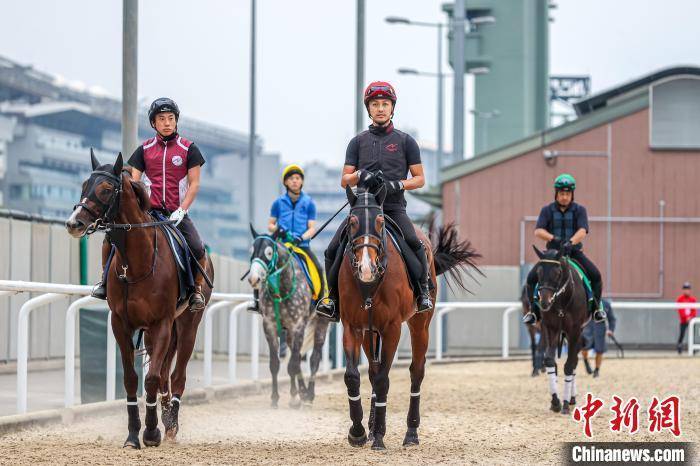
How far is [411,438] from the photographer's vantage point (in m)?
11.3

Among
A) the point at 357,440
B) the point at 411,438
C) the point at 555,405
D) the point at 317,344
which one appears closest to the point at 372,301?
the point at 357,440

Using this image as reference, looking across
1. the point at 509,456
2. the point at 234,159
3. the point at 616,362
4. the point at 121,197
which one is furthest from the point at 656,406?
the point at 234,159

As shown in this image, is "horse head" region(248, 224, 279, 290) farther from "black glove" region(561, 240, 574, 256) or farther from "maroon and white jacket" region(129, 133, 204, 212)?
"maroon and white jacket" region(129, 133, 204, 212)

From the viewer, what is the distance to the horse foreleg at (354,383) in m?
10.9

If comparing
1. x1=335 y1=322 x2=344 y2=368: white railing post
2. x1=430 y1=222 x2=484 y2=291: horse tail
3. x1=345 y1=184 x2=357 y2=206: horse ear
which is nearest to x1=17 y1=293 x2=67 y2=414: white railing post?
x1=345 y1=184 x2=357 y2=206: horse ear

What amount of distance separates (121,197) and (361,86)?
17162 mm

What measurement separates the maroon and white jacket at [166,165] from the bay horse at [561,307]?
17.2 ft

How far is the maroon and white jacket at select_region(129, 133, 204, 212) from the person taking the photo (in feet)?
38.4

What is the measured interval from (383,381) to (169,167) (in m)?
2.68

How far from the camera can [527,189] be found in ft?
124

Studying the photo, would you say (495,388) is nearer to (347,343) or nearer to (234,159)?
(347,343)

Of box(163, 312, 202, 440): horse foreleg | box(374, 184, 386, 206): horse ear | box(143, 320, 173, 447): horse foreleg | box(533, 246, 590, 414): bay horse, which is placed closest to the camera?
box(143, 320, 173, 447): horse foreleg

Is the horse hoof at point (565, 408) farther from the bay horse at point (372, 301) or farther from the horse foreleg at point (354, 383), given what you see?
the horse foreleg at point (354, 383)

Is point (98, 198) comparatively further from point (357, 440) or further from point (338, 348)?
point (338, 348)
